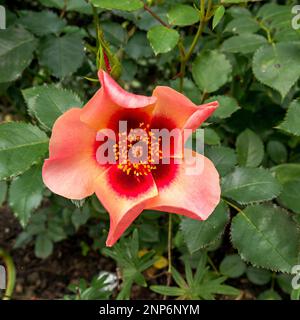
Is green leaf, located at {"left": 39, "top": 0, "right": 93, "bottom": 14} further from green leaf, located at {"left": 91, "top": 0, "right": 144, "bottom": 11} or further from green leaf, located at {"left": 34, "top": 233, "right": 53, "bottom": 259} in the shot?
green leaf, located at {"left": 34, "top": 233, "right": 53, "bottom": 259}

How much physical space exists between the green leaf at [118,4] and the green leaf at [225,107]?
311 mm

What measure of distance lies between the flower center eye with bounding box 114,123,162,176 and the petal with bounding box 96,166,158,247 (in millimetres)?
16

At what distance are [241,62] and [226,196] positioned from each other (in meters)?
0.45

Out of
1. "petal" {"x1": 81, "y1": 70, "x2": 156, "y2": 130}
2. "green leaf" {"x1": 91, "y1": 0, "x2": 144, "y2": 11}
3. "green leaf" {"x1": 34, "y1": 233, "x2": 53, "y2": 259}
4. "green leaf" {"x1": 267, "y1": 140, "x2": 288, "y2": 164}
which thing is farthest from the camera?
"green leaf" {"x1": 34, "y1": 233, "x2": 53, "y2": 259}

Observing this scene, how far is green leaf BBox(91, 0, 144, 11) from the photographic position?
954 millimetres

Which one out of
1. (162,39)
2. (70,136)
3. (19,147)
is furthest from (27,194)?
(162,39)

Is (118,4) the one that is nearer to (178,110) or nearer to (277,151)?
(178,110)

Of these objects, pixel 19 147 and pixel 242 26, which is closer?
pixel 19 147

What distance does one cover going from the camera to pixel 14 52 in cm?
124

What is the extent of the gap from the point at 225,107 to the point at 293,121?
20cm

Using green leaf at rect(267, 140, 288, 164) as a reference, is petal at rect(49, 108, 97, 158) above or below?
above

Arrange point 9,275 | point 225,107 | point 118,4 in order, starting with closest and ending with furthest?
point 118,4 < point 225,107 < point 9,275

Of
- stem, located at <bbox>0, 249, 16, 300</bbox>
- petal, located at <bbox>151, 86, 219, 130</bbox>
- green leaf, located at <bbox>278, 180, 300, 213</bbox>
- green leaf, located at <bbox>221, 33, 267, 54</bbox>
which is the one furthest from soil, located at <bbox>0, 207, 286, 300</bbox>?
petal, located at <bbox>151, 86, 219, 130</bbox>
